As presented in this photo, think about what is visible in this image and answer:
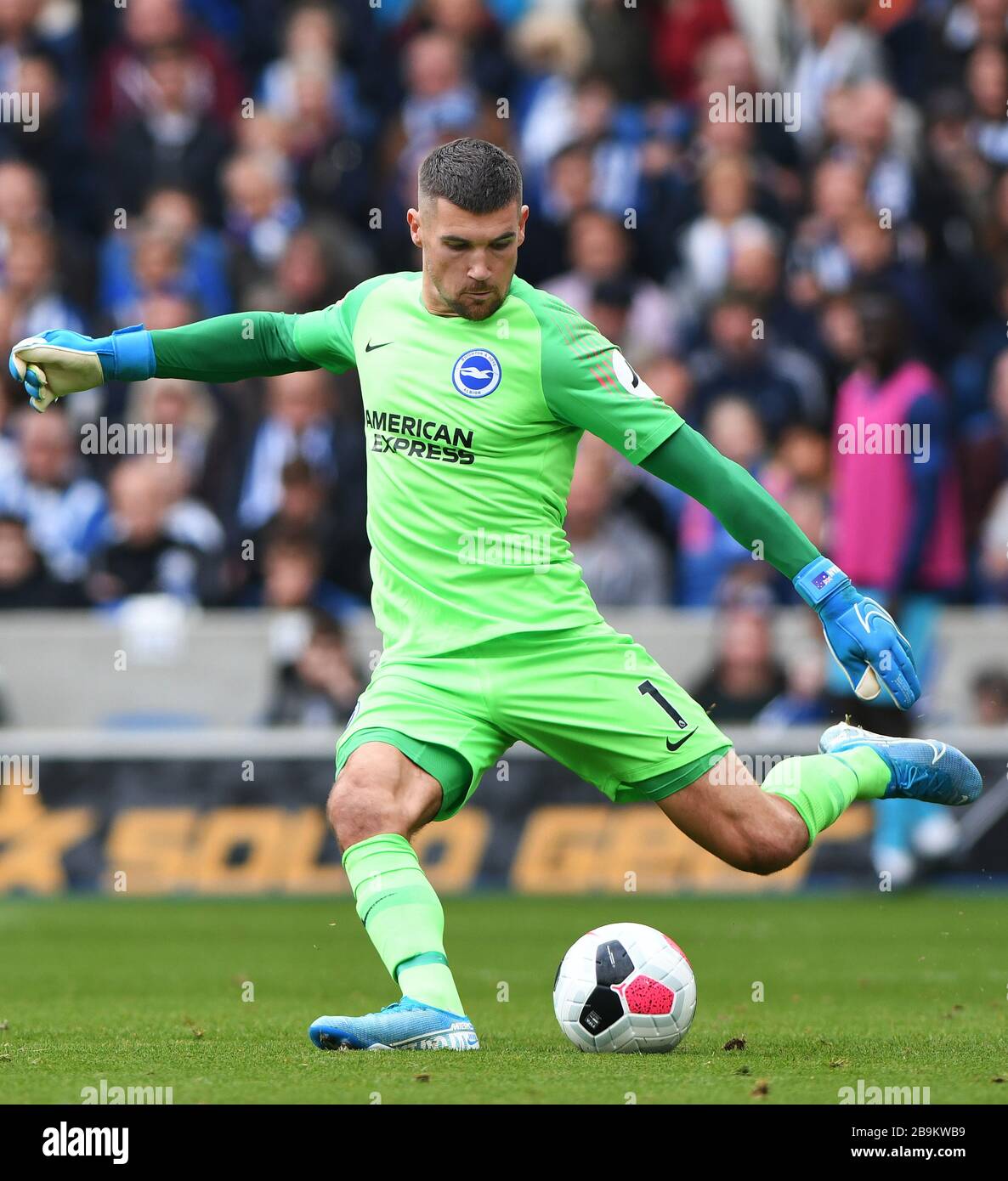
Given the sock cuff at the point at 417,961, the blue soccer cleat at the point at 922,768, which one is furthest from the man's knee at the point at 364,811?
the blue soccer cleat at the point at 922,768

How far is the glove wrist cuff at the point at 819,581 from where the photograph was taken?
6073 millimetres

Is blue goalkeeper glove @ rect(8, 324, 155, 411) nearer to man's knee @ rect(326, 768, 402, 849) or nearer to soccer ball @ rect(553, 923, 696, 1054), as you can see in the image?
man's knee @ rect(326, 768, 402, 849)

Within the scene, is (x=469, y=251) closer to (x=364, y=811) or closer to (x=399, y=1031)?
(x=364, y=811)

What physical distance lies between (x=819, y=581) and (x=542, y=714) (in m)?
0.87

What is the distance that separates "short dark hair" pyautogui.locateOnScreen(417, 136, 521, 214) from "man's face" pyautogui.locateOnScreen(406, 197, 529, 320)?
24 mm

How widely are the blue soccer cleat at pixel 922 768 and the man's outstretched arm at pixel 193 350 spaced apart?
2.17 meters

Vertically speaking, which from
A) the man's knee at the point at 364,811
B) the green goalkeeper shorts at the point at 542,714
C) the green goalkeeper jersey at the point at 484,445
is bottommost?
the man's knee at the point at 364,811

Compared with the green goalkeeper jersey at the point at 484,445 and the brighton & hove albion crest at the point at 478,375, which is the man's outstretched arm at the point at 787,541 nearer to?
the green goalkeeper jersey at the point at 484,445

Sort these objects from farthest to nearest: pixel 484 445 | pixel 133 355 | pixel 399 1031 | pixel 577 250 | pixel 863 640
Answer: pixel 577 250 → pixel 133 355 → pixel 484 445 → pixel 863 640 → pixel 399 1031

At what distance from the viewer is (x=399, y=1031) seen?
5586mm

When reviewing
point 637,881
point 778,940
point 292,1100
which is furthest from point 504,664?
point 637,881

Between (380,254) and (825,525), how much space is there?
3776 millimetres

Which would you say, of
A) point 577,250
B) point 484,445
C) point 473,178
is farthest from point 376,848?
point 577,250

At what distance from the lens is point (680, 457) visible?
6.00 metres
